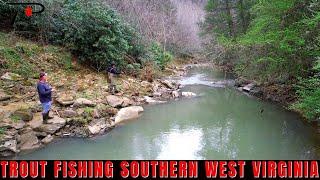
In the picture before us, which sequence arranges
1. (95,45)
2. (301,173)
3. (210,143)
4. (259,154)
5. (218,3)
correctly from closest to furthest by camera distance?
(301,173)
(259,154)
(210,143)
(95,45)
(218,3)

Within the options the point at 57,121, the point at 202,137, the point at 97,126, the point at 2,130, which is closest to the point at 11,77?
the point at 57,121

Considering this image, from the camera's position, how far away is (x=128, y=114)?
587 inches

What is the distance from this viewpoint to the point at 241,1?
2812cm

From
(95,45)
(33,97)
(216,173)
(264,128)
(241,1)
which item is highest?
(241,1)

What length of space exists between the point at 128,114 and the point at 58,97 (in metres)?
2.83

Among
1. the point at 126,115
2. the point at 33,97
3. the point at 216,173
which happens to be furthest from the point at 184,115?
the point at 216,173

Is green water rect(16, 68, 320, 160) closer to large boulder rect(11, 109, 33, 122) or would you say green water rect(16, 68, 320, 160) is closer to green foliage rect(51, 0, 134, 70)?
large boulder rect(11, 109, 33, 122)

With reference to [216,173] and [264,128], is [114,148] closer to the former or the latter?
[216,173]

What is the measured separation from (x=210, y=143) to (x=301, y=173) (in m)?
4.54

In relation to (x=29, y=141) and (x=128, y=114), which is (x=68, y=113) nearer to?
(x=29, y=141)

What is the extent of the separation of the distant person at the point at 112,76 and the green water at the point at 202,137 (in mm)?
1976

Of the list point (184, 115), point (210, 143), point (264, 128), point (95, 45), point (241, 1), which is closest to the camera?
point (210, 143)

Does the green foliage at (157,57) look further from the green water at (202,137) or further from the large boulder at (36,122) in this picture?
the large boulder at (36,122)

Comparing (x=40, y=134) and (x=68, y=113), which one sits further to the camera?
(x=68, y=113)
